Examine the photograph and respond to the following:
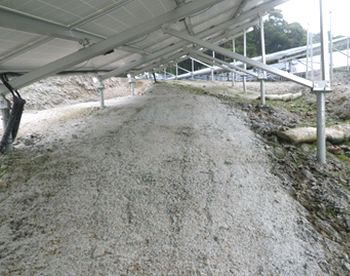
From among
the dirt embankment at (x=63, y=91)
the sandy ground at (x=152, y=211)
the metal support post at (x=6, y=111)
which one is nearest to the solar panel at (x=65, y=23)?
the metal support post at (x=6, y=111)

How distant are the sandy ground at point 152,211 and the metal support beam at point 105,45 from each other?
0.99 m

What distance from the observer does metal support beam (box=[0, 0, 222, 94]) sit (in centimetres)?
305

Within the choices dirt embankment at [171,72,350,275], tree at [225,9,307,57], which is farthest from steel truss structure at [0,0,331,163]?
tree at [225,9,307,57]

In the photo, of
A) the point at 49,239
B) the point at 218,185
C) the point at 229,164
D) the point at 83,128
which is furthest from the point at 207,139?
the point at 49,239

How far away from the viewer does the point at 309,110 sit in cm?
650

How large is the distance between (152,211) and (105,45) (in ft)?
5.79

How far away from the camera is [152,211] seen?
2.40m

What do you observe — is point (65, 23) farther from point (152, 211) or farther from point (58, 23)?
point (152, 211)

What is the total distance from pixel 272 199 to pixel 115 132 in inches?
105

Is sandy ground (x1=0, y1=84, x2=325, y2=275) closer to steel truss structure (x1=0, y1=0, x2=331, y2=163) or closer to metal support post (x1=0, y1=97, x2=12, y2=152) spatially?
metal support post (x1=0, y1=97, x2=12, y2=152)

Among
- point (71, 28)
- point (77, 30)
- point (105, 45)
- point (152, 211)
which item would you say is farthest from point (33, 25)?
point (152, 211)

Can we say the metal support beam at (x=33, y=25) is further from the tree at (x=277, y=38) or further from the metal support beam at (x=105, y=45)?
the tree at (x=277, y=38)

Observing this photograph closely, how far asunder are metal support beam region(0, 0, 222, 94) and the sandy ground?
0.99 meters

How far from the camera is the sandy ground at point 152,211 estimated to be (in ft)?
6.20
